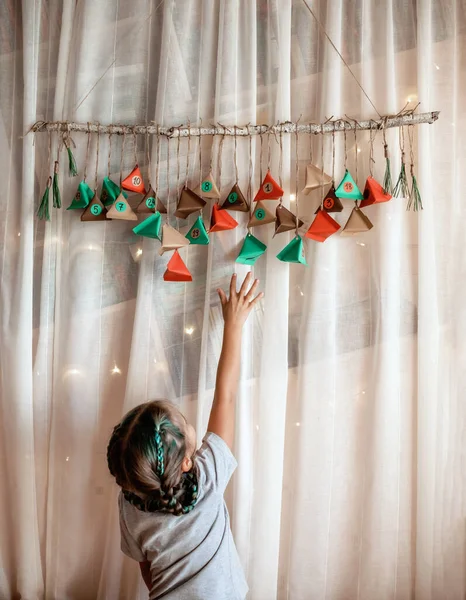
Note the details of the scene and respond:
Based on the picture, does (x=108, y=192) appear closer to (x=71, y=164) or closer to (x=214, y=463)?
(x=71, y=164)

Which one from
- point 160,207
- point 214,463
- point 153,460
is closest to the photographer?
point 153,460

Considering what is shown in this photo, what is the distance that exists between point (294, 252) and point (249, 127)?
0.40m

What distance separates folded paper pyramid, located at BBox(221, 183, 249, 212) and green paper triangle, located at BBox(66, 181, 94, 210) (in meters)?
0.40

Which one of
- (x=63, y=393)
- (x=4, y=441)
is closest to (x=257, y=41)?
(x=63, y=393)

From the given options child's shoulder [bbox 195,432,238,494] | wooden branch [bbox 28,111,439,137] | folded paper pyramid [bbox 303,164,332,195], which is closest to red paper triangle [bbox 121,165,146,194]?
wooden branch [bbox 28,111,439,137]

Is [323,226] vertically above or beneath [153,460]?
above

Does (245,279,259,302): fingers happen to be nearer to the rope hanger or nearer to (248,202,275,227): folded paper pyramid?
(248,202,275,227): folded paper pyramid

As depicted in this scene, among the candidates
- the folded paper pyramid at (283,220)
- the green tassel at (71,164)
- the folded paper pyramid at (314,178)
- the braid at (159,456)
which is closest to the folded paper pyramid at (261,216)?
the folded paper pyramid at (283,220)

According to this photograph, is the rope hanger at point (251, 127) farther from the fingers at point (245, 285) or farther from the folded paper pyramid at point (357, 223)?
the fingers at point (245, 285)

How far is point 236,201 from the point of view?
4.91ft

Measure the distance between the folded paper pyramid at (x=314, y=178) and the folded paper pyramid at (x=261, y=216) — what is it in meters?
0.12

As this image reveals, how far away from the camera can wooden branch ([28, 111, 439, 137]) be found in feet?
4.83

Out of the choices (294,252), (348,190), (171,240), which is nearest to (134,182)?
(171,240)

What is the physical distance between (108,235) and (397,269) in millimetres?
877
